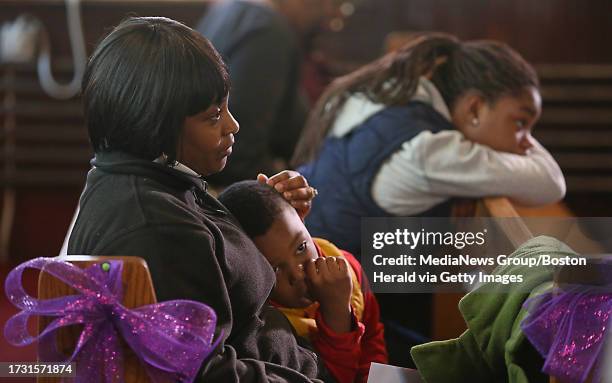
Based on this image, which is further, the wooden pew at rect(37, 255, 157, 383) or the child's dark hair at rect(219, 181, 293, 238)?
the child's dark hair at rect(219, 181, 293, 238)

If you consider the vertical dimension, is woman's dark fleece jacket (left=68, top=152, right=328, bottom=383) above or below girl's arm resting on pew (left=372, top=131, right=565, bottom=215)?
above

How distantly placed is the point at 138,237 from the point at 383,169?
0.82m

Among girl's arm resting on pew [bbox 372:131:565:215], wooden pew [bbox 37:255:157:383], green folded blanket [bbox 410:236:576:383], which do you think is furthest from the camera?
girl's arm resting on pew [bbox 372:131:565:215]

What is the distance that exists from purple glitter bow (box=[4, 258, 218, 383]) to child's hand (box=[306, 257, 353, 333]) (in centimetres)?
27

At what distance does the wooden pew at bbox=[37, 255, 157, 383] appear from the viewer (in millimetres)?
898

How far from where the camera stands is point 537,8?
3.91 metres

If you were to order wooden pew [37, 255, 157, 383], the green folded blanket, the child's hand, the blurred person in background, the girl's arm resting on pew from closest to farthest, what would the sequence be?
wooden pew [37, 255, 157, 383] < the green folded blanket < the child's hand < the girl's arm resting on pew < the blurred person in background

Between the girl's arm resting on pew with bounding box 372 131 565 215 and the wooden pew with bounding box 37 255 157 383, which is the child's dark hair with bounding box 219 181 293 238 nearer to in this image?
the wooden pew with bounding box 37 255 157 383

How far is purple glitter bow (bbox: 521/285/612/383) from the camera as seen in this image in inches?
37.2

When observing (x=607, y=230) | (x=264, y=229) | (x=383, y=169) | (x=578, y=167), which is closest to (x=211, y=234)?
(x=264, y=229)

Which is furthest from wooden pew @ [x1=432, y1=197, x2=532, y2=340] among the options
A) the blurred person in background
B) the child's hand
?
the blurred person in background

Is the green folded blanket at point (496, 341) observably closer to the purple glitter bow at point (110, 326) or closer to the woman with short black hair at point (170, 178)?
the woman with short black hair at point (170, 178)

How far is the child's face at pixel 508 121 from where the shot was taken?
5.50ft

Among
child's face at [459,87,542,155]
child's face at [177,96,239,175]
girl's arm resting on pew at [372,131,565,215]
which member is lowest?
girl's arm resting on pew at [372,131,565,215]
